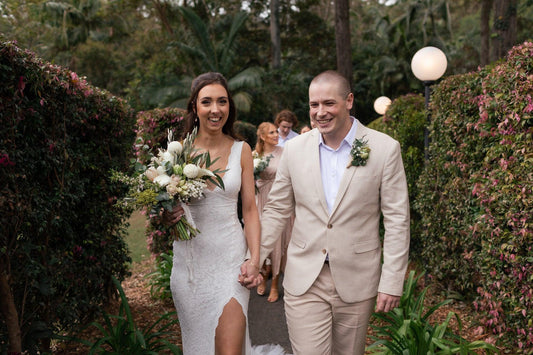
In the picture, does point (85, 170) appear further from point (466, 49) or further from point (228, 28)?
point (466, 49)

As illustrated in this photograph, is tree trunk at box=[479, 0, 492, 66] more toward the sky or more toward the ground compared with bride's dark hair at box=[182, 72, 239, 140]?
more toward the sky

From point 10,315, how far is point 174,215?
4.87 feet

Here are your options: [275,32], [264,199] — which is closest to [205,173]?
[264,199]

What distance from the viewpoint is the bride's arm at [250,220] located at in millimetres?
3307

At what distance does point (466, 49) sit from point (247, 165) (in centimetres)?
3561

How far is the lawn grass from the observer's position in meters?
11.5

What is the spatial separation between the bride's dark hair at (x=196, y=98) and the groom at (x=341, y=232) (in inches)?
30.6

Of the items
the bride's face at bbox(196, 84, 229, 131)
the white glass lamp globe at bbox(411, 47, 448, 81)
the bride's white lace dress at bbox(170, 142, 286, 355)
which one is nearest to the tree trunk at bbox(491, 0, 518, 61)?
the white glass lamp globe at bbox(411, 47, 448, 81)

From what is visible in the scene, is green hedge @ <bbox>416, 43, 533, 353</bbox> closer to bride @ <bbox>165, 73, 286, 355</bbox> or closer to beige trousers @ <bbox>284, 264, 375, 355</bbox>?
beige trousers @ <bbox>284, 264, 375, 355</bbox>

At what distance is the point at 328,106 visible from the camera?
10.2ft

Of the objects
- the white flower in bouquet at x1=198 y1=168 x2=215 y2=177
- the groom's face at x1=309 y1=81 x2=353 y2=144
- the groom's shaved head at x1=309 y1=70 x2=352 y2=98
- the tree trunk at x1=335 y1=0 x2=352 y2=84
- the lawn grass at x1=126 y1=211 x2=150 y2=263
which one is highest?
the tree trunk at x1=335 y1=0 x2=352 y2=84

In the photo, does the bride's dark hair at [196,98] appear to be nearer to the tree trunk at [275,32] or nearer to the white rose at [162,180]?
the white rose at [162,180]

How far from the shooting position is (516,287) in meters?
A: 4.16

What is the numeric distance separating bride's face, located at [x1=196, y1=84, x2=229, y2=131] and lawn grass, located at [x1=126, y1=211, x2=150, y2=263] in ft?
23.5
